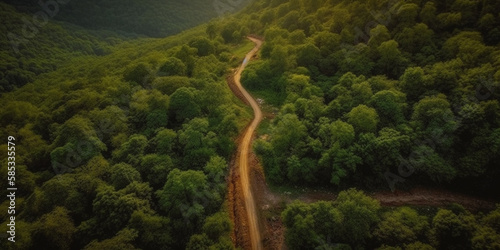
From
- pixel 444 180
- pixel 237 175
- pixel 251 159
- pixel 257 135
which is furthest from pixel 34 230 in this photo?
pixel 444 180

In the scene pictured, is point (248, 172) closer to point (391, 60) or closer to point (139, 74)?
point (139, 74)

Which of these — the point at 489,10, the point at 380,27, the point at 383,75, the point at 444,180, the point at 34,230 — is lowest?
the point at 34,230

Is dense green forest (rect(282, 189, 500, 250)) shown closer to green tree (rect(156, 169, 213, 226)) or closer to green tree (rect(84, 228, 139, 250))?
green tree (rect(156, 169, 213, 226))

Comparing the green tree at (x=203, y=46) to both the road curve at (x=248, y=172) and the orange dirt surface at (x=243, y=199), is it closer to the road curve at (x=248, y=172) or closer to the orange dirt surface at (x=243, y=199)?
the road curve at (x=248, y=172)

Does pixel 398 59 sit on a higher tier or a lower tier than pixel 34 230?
higher

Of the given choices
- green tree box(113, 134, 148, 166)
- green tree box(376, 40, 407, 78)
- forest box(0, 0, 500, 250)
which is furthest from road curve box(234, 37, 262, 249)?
green tree box(376, 40, 407, 78)

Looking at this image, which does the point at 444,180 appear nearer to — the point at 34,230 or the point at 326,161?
the point at 326,161

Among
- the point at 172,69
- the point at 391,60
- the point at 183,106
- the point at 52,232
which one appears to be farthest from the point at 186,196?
the point at 391,60

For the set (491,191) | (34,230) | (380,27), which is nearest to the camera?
(34,230)
